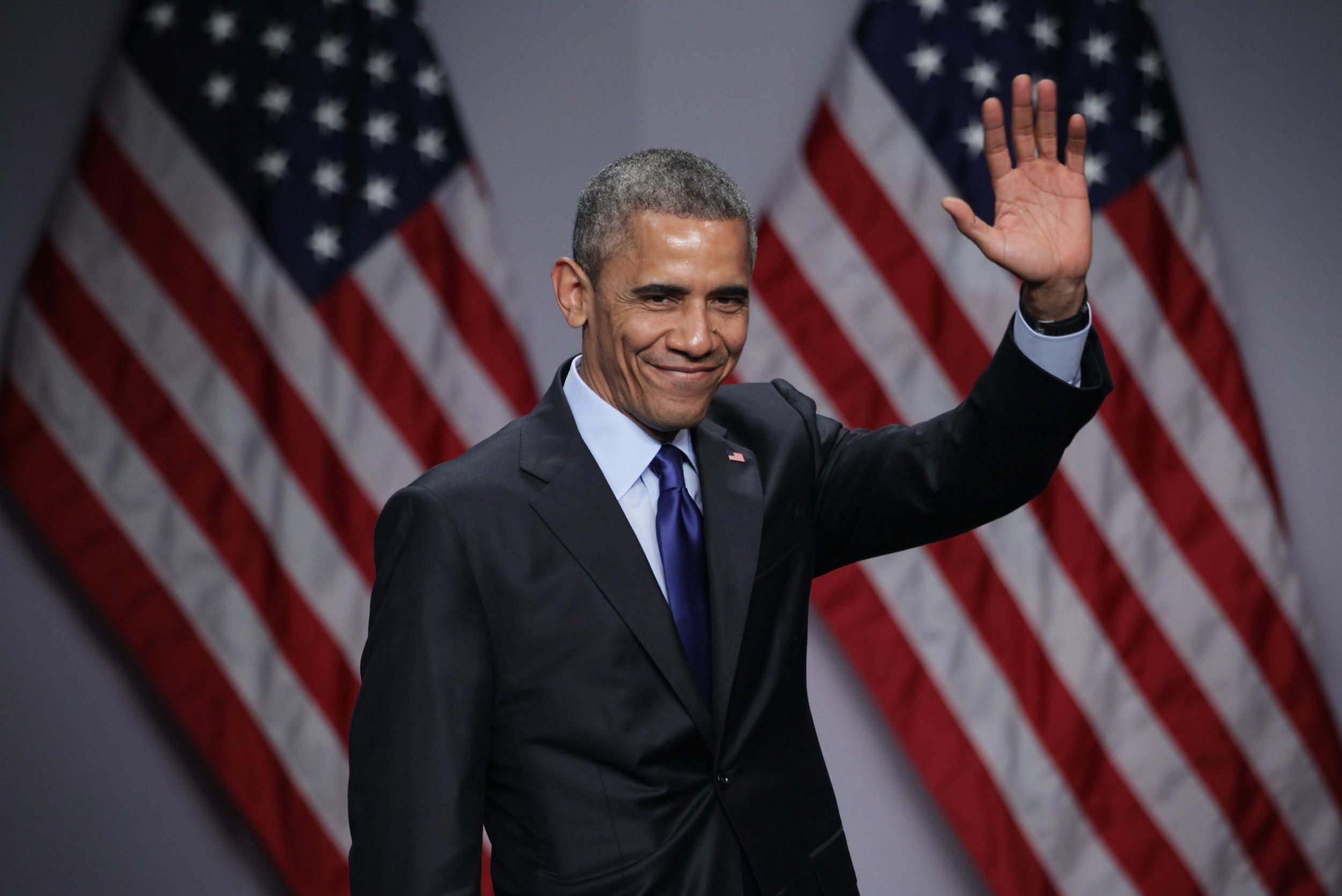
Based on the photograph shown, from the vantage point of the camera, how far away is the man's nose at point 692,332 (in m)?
1.26

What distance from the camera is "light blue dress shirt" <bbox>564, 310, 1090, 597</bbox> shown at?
4.34 feet

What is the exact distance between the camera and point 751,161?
2.73 metres

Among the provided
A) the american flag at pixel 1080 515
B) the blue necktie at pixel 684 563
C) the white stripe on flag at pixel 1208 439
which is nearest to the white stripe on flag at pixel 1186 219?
the american flag at pixel 1080 515

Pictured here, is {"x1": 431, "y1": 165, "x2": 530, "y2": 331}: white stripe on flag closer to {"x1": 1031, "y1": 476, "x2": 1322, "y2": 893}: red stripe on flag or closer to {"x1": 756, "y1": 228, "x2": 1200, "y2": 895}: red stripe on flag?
{"x1": 756, "y1": 228, "x2": 1200, "y2": 895}: red stripe on flag

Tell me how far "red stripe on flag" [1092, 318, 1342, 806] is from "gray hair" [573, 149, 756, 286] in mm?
1585

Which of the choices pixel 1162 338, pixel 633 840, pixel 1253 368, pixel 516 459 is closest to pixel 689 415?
pixel 516 459

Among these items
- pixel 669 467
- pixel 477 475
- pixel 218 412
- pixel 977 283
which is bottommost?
pixel 977 283

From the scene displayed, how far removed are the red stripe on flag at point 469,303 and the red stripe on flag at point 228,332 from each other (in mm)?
342

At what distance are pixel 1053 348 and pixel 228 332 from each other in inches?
70.8

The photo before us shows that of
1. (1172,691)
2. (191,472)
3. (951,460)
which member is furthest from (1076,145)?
(191,472)

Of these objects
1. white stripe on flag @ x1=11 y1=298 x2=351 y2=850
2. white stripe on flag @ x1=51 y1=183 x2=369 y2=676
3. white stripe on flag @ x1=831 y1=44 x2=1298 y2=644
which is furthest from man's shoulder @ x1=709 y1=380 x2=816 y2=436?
white stripe on flag @ x1=11 y1=298 x2=351 y2=850

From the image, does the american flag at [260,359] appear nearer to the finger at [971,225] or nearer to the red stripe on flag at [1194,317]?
the red stripe on flag at [1194,317]

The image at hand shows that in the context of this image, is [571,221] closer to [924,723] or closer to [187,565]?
[187,565]

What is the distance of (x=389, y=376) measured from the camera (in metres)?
2.66
